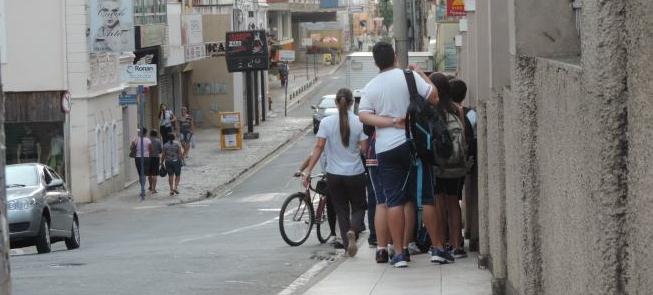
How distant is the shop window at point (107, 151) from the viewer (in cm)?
3562

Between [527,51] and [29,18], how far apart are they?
2760 cm

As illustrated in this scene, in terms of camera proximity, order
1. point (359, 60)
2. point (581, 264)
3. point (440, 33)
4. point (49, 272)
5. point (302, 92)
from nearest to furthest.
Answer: point (581, 264), point (49, 272), point (440, 33), point (359, 60), point (302, 92)

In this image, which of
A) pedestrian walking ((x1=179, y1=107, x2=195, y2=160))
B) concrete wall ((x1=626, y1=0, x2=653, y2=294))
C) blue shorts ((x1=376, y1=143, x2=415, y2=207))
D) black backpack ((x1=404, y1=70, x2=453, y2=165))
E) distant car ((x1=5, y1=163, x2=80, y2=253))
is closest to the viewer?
concrete wall ((x1=626, y1=0, x2=653, y2=294))

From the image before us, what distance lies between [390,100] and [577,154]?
19.1ft

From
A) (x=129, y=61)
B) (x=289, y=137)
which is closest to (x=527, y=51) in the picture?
(x=129, y=61)

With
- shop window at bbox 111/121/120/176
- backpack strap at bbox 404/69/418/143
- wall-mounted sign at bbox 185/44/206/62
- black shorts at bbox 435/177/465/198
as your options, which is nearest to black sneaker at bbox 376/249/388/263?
black shorts at bbox 435/177/465/198

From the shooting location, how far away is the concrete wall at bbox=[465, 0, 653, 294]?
3.37m

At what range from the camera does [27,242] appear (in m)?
19.7

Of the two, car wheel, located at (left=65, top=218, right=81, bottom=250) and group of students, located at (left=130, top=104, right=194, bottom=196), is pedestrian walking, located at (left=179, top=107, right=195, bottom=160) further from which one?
car wheel, located at (left=65, top=218, right=81, bottom=250)

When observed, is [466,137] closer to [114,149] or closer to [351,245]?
[351,245]

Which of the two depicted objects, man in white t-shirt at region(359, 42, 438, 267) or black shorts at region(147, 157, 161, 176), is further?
black shorts at region(147, 157, 161, 176)

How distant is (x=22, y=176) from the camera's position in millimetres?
20344

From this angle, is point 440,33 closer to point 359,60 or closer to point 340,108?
point 359,60

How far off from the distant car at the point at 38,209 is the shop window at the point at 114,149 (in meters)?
15.5
